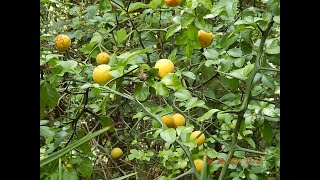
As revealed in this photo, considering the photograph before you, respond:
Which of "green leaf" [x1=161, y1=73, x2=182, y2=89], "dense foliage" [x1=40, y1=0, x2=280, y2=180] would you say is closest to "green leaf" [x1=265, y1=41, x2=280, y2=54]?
"dense foliage" [x1=40, y1=0, x2=280, y2=180]

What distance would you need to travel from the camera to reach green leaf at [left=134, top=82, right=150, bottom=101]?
38.0 inches

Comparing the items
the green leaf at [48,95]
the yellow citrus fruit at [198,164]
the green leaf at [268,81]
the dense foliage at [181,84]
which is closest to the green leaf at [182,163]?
the dense foliage at [181,84]

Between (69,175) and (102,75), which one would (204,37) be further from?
(69,175)

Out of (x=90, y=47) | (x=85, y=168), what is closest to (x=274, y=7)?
(x=85, y=168)

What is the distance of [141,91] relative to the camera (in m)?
0.97

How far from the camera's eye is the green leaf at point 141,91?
96 centimetres

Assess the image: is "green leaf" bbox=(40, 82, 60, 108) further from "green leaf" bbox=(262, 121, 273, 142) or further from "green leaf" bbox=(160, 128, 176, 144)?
"green leaf" bbox=(262, 121, 273, 142)

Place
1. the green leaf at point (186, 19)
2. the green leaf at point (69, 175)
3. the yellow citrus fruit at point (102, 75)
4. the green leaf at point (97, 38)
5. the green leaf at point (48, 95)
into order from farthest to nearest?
the green leaf at point (97, 38), the green leaf at point (186, 19), the yellow citrus fruit at point (102, 75), the green leaf at point (69, 175), the green leaf at point (48, 95)

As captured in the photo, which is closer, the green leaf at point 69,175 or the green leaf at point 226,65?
the green leaf at point 69,175

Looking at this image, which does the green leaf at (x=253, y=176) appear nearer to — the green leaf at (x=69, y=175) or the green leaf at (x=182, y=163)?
the green leaf at (x=182, y=163)

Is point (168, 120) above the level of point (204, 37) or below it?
below
